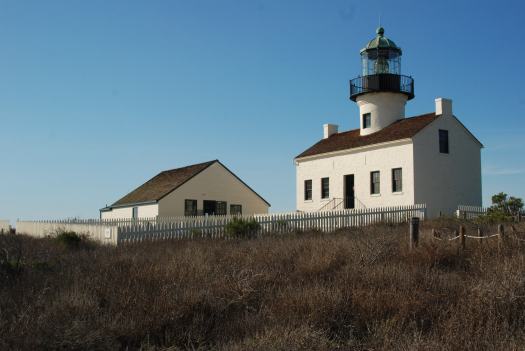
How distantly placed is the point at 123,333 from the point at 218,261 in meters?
3.87

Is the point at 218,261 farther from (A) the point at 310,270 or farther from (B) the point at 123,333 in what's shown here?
(B) the point at 123,333

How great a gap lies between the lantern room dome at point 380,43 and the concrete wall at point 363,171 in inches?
242

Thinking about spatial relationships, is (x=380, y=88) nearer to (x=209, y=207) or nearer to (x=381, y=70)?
(x=381, y=70)

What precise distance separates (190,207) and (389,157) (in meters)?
12.3

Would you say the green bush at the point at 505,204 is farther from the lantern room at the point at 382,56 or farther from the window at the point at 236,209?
the window at the point at 236,209

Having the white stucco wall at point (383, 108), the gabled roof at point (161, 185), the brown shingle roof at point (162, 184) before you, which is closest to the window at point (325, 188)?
the white stucco wall at point (383, 108)

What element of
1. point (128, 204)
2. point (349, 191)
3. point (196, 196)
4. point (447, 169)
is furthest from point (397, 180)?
point (128, 204)

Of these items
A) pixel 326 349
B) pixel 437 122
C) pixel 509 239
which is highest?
pixel 437 122

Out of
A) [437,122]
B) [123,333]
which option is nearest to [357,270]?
[123,333]

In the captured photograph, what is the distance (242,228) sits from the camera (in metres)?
16.4

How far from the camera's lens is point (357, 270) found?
762 centimetres

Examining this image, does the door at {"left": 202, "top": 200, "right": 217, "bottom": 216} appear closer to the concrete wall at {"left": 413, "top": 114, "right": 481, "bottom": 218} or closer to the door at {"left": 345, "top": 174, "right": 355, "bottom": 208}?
the door at {"left": 345, "top": 174, "right": 355, "bottom": 208}

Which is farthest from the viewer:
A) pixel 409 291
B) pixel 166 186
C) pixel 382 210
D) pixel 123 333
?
pixel 166 186

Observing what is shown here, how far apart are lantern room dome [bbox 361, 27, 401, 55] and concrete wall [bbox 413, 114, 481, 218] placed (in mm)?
5370
